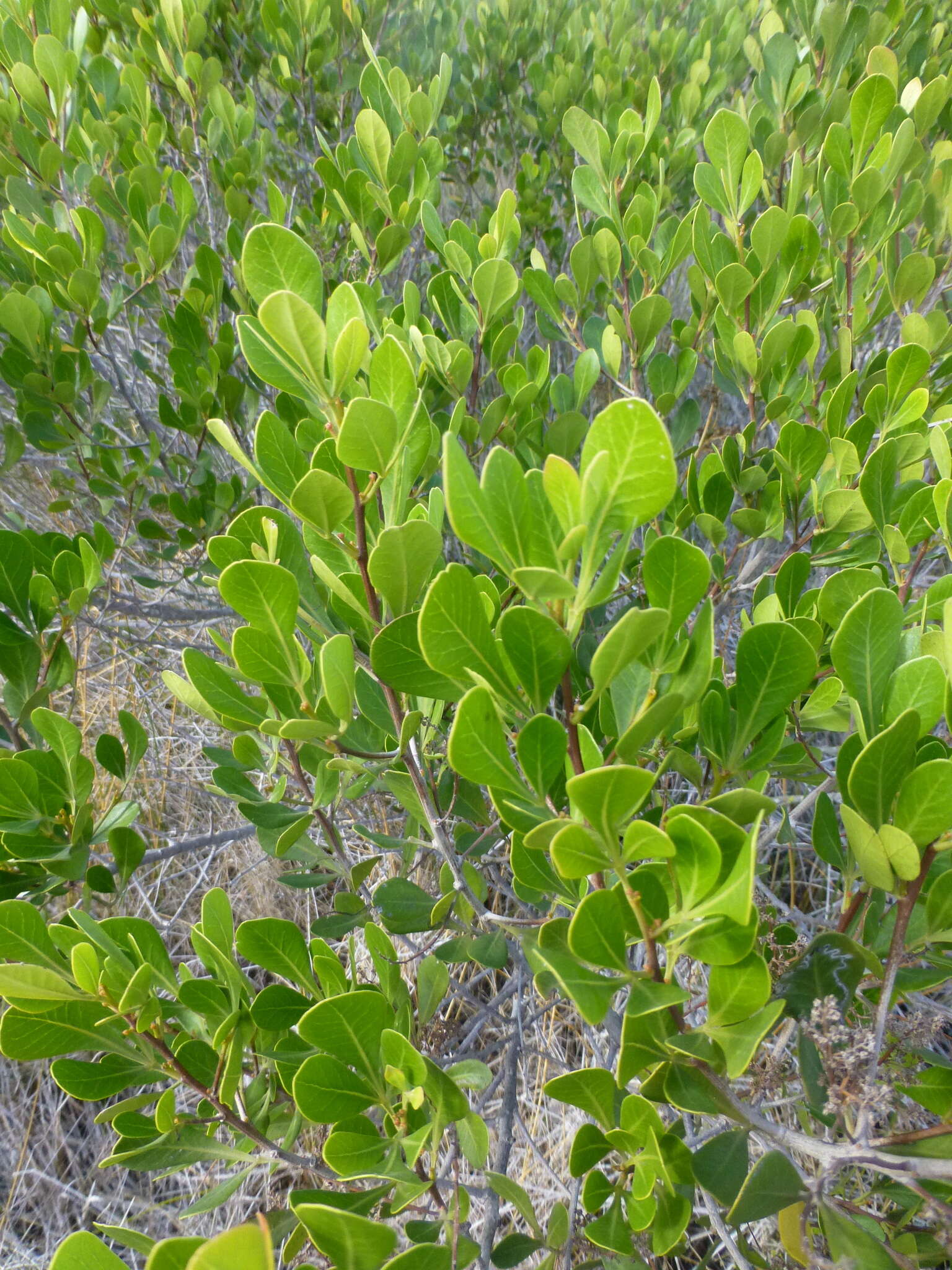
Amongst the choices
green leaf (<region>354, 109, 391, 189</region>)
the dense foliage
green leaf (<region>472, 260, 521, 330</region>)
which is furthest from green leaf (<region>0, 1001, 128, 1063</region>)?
green leaf (<region>354, 109, 391, 189</region>)

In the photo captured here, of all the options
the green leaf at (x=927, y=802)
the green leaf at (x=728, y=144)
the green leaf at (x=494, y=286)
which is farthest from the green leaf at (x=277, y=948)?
the green leaf at (x=728, y=144)

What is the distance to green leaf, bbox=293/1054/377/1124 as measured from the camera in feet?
2.33

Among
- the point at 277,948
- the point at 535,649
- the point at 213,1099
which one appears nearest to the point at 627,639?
the point at 535,649

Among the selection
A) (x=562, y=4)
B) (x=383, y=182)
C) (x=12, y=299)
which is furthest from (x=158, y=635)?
(x=562, y=4)

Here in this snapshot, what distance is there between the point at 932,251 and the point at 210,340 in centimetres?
165

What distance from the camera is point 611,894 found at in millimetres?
615

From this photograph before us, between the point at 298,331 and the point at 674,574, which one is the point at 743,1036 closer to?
the point at 674,574

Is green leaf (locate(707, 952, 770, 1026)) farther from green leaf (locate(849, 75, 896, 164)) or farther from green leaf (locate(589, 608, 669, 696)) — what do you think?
green leaf (locate(849, 75, 896, 164))

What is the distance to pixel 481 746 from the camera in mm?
596

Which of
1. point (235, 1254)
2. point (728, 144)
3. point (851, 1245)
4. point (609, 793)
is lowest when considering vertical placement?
point (851, 1245)

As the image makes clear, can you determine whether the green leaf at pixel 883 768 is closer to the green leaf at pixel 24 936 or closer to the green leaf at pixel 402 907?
the green leaf at pixel 402 907

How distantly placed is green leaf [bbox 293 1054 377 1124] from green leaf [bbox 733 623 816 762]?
0.53 m

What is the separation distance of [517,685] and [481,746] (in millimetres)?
84

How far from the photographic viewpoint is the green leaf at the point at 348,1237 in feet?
1.88
